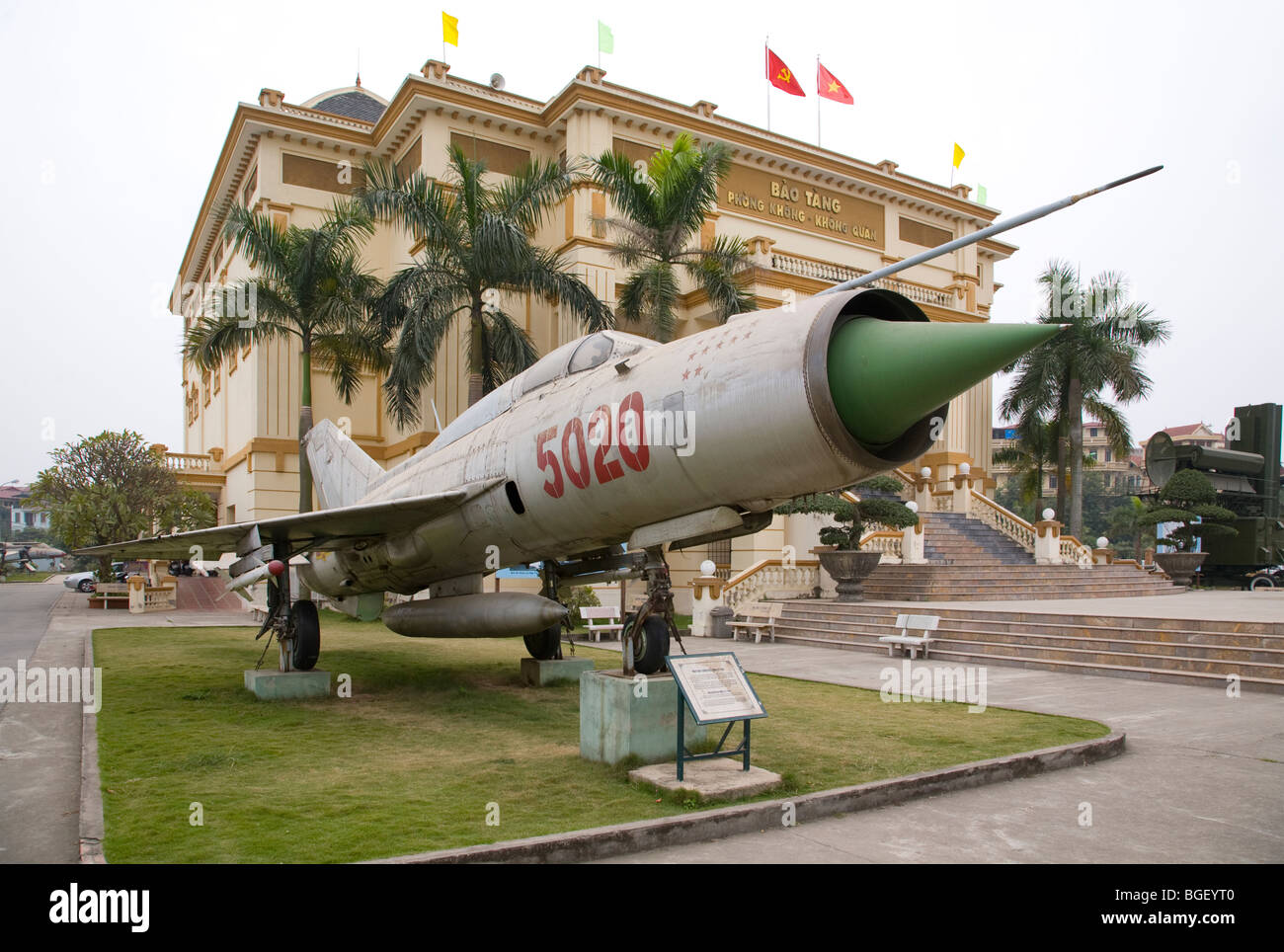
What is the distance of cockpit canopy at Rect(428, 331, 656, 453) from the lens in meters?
8.20

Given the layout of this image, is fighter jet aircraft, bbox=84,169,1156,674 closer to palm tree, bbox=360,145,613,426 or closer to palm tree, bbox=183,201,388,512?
palm tree, bbox=360,145,613,426

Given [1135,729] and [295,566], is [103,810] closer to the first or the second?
[295,566]

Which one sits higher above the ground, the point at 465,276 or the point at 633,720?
the point at 465,276

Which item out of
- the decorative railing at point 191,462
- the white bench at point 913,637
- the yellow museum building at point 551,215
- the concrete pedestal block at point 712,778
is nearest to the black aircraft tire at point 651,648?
the concrete pedestal block at point 712,778

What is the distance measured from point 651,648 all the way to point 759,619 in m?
15.0

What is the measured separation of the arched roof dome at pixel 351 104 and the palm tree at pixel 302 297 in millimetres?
17109

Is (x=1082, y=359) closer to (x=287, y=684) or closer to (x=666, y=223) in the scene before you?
(x=666, y=223)

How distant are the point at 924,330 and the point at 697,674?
3207 millimetres

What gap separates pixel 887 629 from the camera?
1912cm

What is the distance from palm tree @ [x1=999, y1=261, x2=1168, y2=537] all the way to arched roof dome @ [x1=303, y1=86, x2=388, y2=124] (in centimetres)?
2907

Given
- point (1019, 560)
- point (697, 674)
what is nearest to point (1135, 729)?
point (697, 674)

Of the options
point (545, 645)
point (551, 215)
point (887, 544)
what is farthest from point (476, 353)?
point (887, 544)

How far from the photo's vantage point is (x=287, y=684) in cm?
1143

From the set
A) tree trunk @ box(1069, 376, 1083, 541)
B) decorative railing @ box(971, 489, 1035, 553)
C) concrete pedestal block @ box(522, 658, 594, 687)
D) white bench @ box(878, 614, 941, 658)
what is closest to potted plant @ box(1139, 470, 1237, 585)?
tree trunk @ box(1069, 376, 1083, 541)
